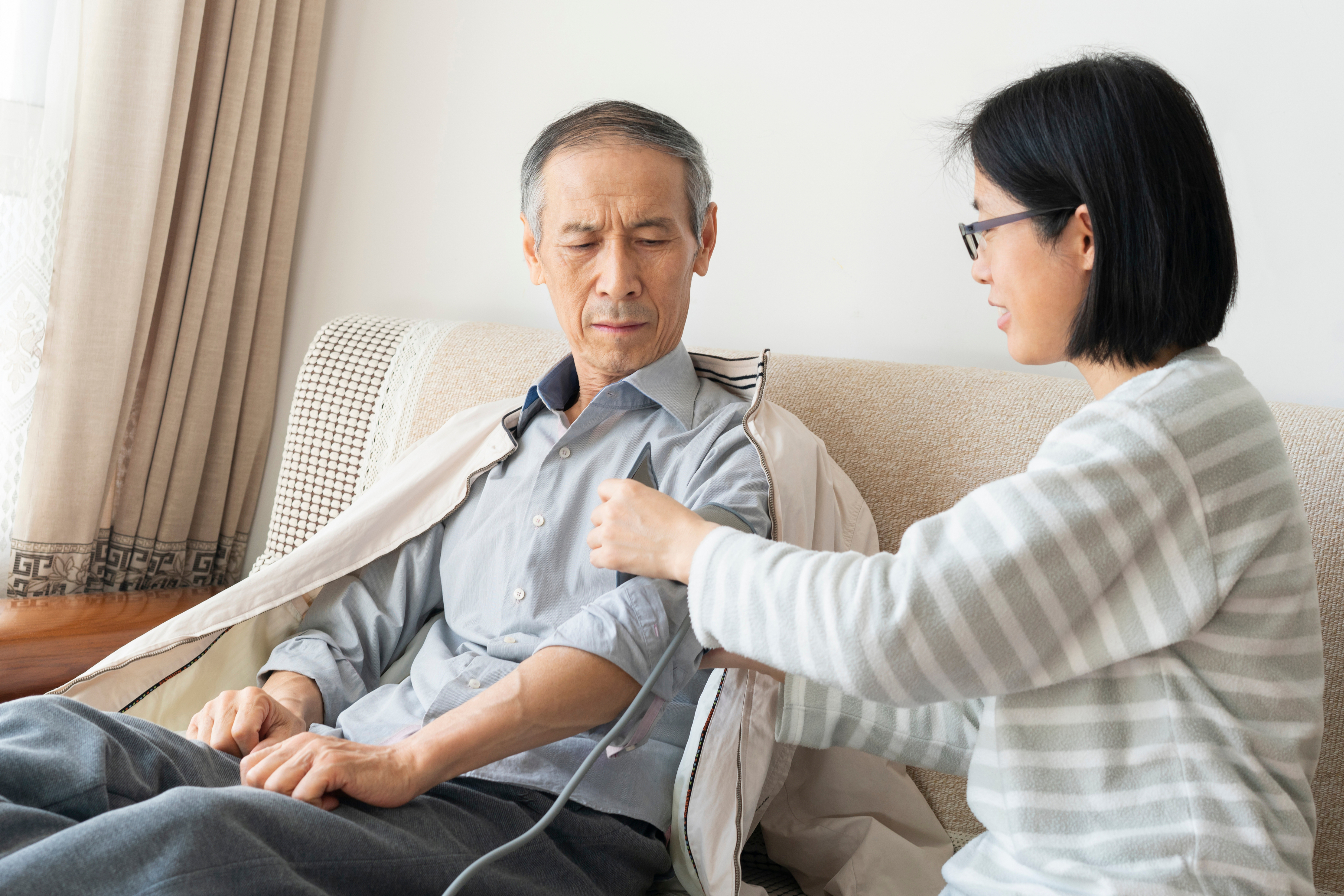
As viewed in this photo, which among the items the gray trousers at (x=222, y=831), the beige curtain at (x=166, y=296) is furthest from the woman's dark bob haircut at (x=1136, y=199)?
the beige curtain at (x=166, y=296)

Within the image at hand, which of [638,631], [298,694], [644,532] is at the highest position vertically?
[644,532]

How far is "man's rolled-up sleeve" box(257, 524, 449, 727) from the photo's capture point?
1330 millimetres

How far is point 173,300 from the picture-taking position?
1945 mm

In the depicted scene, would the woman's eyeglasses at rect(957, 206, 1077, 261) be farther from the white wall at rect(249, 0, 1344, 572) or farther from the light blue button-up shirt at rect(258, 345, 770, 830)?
the white wall at rect(249, 0, 1344, 572)

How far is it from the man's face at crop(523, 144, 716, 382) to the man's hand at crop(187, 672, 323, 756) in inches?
24.2

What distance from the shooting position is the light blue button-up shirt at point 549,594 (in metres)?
1.11

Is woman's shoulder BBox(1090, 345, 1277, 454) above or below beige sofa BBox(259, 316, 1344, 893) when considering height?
above

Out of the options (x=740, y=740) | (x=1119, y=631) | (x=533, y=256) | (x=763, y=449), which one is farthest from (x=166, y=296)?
(x=1119, y=631)

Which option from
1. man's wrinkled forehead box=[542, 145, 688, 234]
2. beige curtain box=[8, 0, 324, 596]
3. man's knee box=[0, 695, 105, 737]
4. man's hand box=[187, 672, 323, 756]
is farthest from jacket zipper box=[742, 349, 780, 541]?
beige curtain box=[8, 0, 324, 596]

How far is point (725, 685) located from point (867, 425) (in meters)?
0.48

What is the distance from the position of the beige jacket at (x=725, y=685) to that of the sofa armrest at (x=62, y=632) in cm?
18

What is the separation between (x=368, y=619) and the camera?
1402mm

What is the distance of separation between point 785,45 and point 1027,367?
73 centimetres

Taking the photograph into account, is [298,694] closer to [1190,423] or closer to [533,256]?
[533,256]
